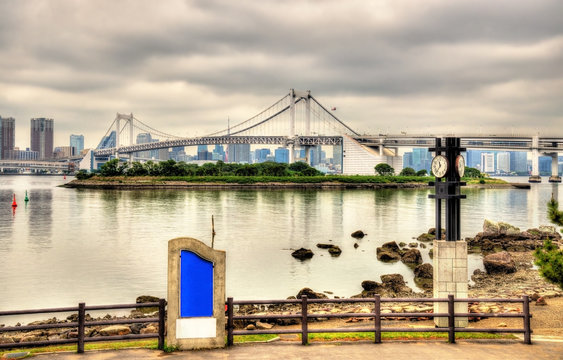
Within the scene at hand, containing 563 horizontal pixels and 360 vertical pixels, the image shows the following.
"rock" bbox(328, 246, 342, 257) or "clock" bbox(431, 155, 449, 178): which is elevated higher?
"clock" bbox(431, 155, 449, 178)

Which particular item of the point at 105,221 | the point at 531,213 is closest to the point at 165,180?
the point at 105,221

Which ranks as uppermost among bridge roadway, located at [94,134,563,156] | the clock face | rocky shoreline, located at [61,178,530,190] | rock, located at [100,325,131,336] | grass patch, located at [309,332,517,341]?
bridge roadway, located at [94,134,563,156]

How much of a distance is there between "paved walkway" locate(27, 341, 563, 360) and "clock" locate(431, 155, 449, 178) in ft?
11.9

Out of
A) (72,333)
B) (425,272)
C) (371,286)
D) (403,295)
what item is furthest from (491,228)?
(72,333)

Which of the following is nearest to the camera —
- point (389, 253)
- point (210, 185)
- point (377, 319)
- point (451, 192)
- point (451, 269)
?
point (377, 319)

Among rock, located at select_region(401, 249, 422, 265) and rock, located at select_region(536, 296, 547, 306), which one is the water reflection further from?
rock, located at select_region(536, 296, 547, 306)

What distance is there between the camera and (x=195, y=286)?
8.20 metres

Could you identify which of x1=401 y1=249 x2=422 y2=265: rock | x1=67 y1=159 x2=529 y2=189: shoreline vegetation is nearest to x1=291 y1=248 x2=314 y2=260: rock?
x1=401 y1=249 x2=422 y2=265: rock

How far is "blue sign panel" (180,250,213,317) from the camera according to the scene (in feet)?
26.8

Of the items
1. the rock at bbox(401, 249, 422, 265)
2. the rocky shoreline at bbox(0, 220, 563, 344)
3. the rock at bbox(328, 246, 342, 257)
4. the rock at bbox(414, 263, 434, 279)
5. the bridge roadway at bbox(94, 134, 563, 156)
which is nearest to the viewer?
the rocky shoreline at bbox(0, 220, 563, 344)

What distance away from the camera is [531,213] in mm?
49500

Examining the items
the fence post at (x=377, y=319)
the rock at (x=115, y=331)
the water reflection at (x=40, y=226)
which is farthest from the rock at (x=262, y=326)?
the water reflection at (x=40, y=226)

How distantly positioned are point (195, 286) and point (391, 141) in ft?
446

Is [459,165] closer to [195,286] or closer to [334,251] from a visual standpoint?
[195,286]
